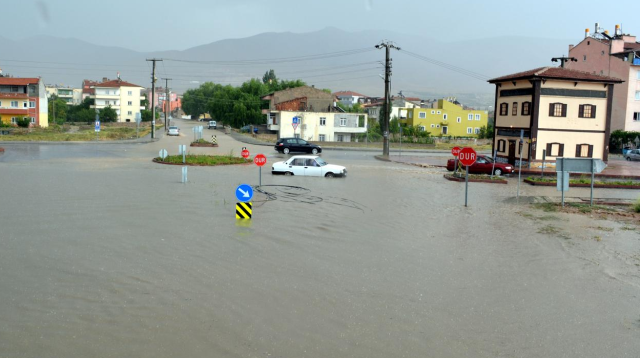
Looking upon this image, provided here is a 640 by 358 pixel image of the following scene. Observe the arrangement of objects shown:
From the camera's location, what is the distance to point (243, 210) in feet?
53.5

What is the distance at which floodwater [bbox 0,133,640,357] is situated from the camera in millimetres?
7945

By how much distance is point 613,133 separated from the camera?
65.2 m

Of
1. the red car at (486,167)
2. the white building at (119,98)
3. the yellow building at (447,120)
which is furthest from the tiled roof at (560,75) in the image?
the white building at (119,98)

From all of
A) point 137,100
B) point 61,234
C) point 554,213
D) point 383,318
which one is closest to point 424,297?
point 383,318

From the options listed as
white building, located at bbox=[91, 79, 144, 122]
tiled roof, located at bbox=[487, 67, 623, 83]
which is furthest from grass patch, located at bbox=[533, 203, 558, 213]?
white building, located at bbox=[91, 79, 144, 122]

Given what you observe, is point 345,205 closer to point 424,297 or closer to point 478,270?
point 478,270

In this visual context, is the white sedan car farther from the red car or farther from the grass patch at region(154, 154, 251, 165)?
the red car

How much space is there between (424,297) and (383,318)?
1.45 metres

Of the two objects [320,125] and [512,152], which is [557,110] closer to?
[512,152]

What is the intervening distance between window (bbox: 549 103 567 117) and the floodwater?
930 inches

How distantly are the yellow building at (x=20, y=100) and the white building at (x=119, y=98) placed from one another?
35672 millimetres

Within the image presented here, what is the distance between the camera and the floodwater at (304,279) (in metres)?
7.95

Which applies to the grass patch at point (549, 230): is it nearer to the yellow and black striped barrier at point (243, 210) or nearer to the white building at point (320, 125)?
the yellow and black striped barrier at point (243, 210)

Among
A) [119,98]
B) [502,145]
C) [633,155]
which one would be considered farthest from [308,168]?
[119,98]
